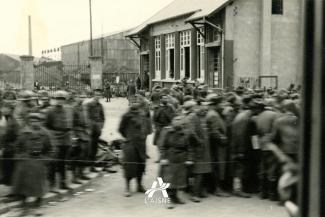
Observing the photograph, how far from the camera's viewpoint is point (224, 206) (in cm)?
797

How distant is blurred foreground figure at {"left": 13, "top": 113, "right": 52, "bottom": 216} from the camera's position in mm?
7277

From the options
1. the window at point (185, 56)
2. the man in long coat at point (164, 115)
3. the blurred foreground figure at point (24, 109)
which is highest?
the window at point (185, 56)

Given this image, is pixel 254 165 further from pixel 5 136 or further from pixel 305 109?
pixel 305 109

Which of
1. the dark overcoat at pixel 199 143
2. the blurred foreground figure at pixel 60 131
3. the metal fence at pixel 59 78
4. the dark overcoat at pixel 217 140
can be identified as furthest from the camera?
the metal fence at pixel 59 78

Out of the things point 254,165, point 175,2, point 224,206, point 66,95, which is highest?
point 175,2

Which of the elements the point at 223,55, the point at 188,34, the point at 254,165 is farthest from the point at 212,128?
the point at 188,34

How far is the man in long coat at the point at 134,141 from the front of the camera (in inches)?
350

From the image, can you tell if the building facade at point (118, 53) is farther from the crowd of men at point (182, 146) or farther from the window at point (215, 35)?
the crowd of men at point (182, 146)

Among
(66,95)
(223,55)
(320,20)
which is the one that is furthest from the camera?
(223,55)

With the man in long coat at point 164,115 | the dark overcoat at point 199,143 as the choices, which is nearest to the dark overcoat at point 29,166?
the dark overcoat at point 199,143

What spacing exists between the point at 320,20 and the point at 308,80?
20 centimetres

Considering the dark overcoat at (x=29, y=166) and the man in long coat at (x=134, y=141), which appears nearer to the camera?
the dark overcoat at (x=29, y=166)

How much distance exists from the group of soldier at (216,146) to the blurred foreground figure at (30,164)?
1.87 m

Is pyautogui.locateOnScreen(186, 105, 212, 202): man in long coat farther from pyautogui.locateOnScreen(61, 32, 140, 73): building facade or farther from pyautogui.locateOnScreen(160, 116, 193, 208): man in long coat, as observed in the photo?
pyautogui.locateOnScreen(61, 32, 140, 73): building facade
